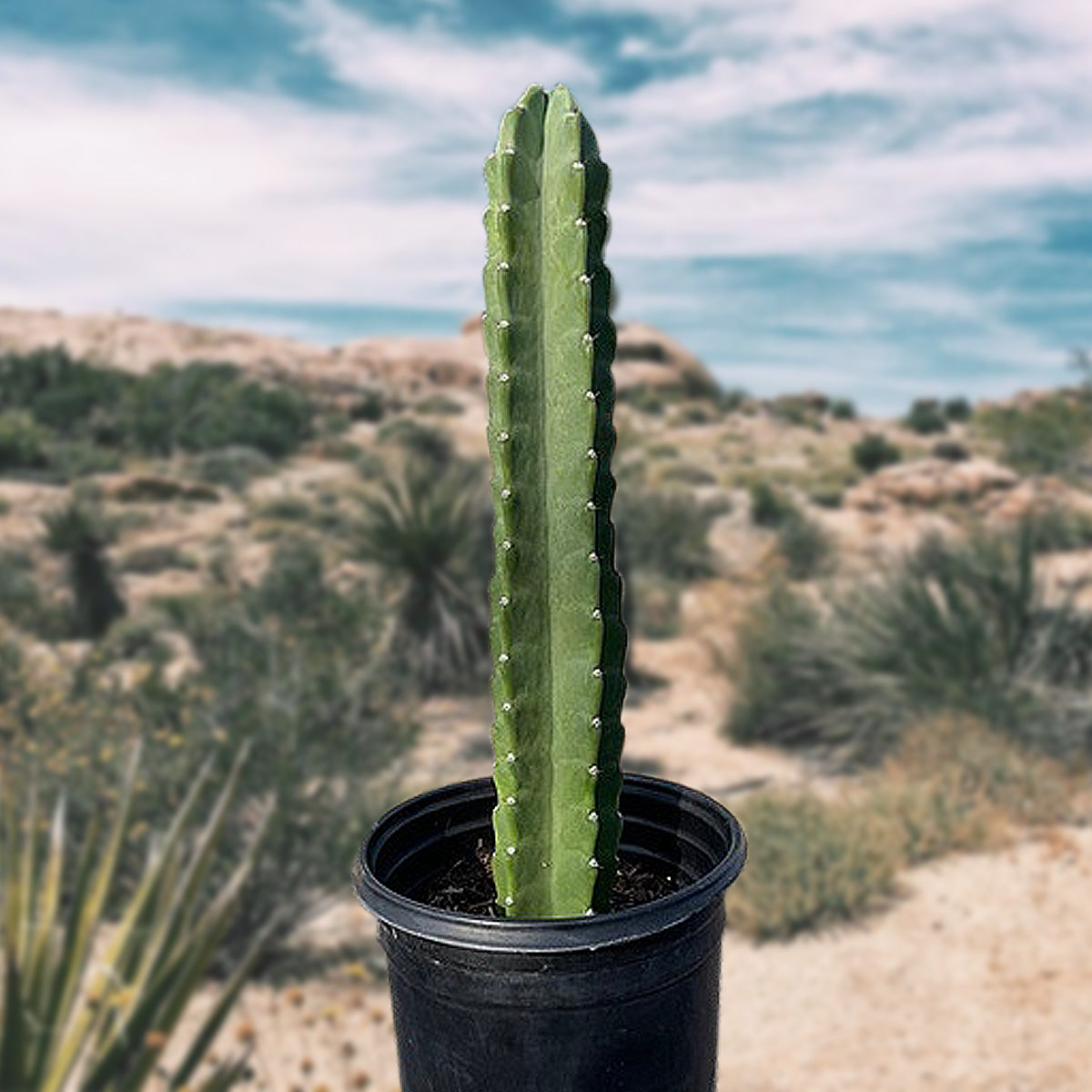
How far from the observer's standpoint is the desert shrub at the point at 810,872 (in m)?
5.72

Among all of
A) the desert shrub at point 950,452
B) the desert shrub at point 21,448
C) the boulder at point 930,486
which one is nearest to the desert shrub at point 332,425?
the desert shrub at point 21,448

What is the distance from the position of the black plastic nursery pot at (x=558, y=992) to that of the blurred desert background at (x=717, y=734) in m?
1.63

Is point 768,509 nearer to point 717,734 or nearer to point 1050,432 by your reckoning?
point 1050,432

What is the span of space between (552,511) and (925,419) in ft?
131

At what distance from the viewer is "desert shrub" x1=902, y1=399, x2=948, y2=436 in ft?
127

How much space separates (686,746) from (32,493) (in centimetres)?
1432

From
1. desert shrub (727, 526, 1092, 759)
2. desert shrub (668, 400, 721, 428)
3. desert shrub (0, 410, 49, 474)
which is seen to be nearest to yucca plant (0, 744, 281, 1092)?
desert shrub (727, 526, 1092, 759)

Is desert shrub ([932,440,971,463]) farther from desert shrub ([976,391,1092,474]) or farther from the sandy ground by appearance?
the sandy ground

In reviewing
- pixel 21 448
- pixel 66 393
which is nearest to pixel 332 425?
pixel 66 393

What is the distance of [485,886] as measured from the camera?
64.2 inches

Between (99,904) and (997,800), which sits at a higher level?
(99,904)

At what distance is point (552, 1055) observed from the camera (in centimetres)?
132

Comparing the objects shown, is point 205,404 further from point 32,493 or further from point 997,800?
point 997,800

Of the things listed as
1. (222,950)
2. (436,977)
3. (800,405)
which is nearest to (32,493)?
(222,950)
